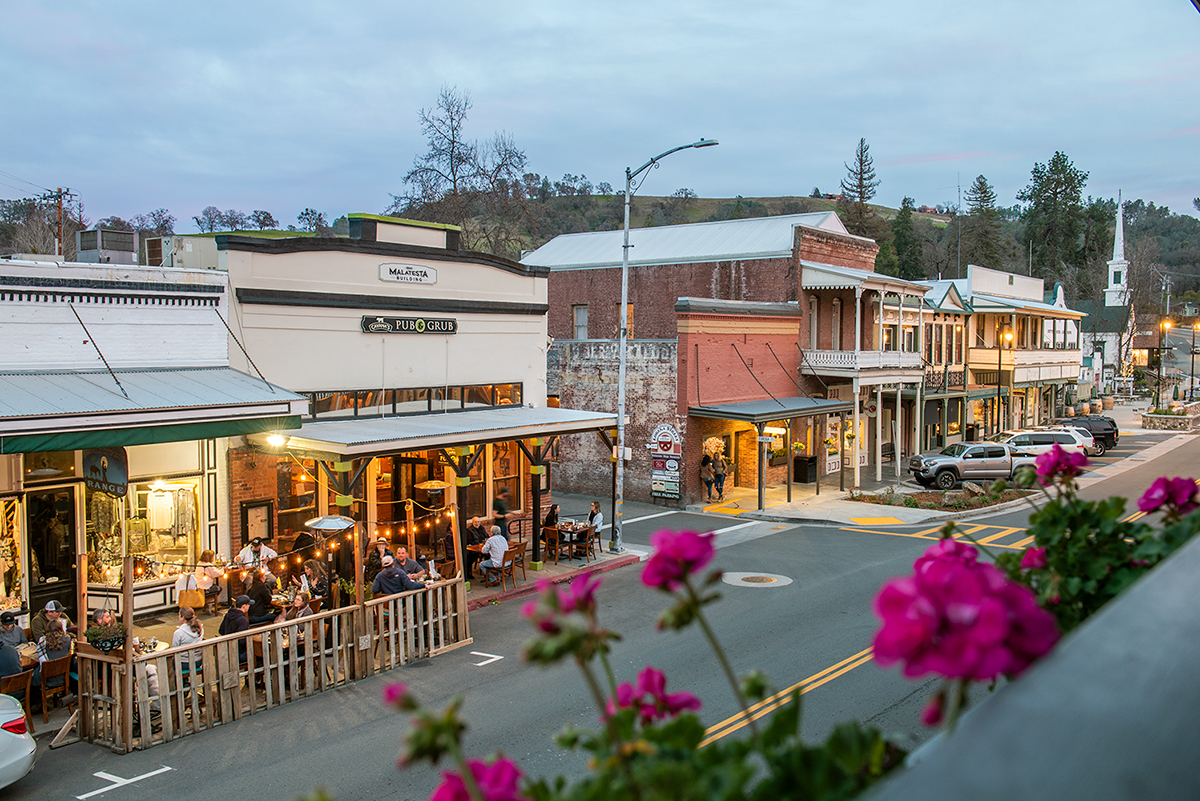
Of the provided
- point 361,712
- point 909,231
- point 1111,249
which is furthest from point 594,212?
point 361,712

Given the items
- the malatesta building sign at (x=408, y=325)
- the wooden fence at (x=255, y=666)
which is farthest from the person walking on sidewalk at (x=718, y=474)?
the wooden fence at (x=255, y=666)

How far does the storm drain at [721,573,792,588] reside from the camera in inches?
734

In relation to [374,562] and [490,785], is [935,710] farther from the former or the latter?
[374,562]

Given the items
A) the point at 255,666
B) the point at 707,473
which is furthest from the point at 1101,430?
the point at 255,666

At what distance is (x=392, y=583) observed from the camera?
14367 millimetres

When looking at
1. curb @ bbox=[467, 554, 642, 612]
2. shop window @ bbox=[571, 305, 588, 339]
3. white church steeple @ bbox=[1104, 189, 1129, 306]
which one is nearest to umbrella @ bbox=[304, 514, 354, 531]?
curb @ bbox=[467, 554, 642, 612]

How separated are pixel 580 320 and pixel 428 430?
73.2ft

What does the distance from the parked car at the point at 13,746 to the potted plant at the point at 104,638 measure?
5.68 feet

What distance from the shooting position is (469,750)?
35.0 ft

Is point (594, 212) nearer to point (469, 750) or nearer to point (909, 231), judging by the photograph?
point (909, 231)

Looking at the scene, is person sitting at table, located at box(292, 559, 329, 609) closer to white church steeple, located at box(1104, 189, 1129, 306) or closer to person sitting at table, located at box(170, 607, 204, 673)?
person sitting at table, located at box(170, 607, 204, 673)

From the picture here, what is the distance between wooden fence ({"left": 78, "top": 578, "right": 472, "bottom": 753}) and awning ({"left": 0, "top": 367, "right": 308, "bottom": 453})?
3.11 meters

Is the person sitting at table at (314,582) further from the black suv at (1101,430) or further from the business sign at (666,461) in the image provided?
the black suv at (1101,430)

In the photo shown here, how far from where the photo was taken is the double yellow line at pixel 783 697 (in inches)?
415
